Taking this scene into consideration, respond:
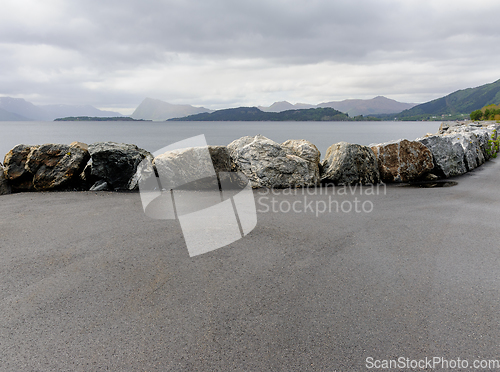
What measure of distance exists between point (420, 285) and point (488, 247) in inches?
65.5

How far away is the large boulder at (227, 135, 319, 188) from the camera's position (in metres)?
7.76

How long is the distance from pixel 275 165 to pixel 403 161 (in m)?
4.06

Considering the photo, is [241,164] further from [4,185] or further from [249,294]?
[4,185]

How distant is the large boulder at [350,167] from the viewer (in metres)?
8.12

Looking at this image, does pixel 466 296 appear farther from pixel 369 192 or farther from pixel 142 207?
pixel 142 207

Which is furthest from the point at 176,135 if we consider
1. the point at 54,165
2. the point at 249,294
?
the point at 249,294

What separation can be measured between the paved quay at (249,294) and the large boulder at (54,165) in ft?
6.62

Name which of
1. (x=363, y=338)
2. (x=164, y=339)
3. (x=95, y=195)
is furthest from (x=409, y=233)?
(x=95, y=195)

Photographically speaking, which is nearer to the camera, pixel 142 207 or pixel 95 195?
pixel 142 207

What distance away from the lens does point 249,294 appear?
2.95 meters

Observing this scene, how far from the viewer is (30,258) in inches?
140

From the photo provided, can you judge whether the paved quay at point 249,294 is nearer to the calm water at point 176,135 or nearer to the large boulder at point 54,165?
the large boulder at point 54,165

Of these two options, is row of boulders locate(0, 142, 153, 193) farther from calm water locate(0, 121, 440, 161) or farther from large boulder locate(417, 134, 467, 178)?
calm water locate(0, 121, 440, 161)

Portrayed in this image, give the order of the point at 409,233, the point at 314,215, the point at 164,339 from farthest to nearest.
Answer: the point at 314,215 → the point at 409,233 → the point at 164,339
